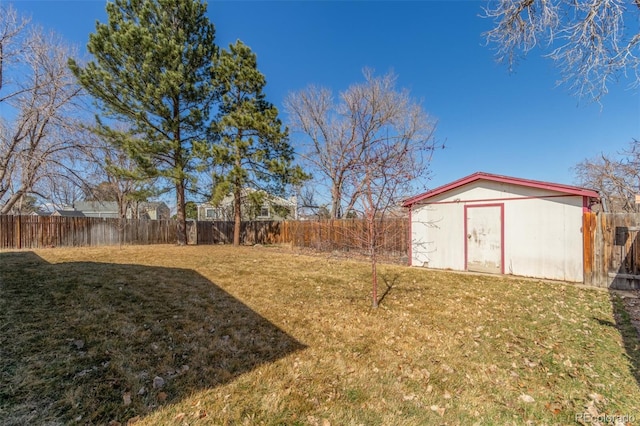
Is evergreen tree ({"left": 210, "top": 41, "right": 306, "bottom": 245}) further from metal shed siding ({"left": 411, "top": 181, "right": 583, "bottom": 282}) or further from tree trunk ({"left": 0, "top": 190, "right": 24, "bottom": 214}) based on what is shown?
tree trunk ({"left": 0, "top": 190, "right": 24, "bottom": 214})

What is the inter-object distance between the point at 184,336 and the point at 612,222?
8.74m

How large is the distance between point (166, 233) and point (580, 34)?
1825 cm

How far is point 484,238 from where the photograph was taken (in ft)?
27.3

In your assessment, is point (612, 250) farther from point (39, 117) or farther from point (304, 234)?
point (39, 117)

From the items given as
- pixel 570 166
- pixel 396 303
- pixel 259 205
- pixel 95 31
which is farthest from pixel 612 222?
pixel 95 31

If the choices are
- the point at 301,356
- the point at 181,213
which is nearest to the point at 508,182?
the point at 301,356

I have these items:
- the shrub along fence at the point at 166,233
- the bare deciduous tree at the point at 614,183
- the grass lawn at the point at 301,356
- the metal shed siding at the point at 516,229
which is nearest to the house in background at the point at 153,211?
the shrub along fence at the point at 166,233

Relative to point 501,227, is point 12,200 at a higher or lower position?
higher

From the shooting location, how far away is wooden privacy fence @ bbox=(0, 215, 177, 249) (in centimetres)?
1234

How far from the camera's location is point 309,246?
14.8m

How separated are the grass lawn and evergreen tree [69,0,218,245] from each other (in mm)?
8751

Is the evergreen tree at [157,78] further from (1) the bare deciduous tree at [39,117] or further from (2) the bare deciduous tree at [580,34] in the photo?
(2) the bare deciduous tree at [580,34]

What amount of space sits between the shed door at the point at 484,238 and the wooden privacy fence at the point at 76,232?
15557mm

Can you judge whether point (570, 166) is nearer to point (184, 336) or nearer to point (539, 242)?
point (539, 242)
